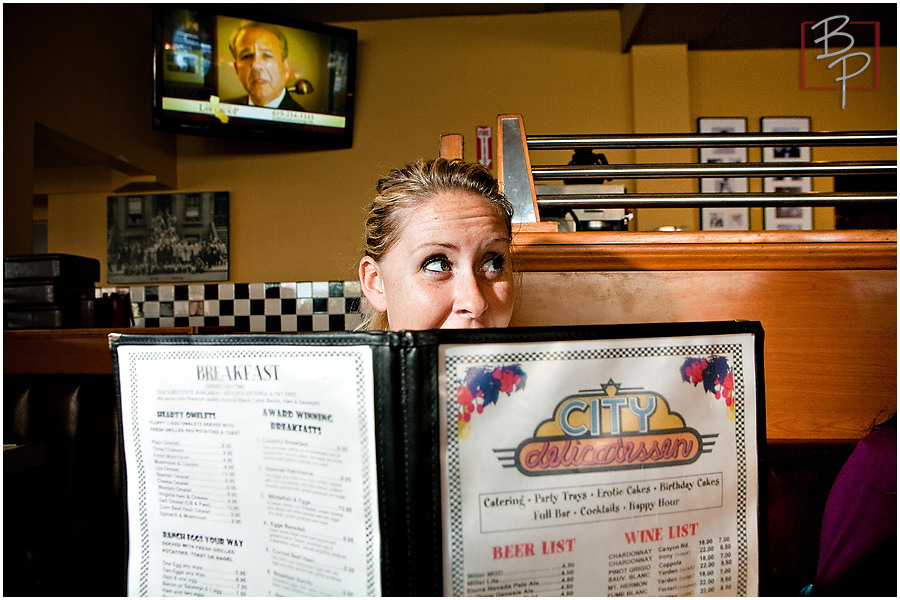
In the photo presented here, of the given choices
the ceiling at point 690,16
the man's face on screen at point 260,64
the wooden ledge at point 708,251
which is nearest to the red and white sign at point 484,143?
the ceiling at point 690,16

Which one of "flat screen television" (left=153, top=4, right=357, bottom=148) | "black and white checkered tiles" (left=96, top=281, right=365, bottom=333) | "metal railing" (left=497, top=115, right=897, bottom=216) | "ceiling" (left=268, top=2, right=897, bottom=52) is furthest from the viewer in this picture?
"black and white checkered tiles" (left=96, top=281, right=365, bottom=333)

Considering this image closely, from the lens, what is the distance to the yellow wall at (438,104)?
12.5ft

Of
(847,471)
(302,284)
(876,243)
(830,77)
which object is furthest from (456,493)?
(830,77)

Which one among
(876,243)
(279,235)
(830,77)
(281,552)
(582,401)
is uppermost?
(830,77)

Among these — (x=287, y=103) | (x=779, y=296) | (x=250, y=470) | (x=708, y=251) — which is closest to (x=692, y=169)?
(x=708, y=251)

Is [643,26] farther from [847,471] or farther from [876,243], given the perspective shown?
[847,471]

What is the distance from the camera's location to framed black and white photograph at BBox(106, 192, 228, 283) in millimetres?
4027

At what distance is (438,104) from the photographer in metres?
3.93

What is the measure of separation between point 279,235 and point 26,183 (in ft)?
4.87

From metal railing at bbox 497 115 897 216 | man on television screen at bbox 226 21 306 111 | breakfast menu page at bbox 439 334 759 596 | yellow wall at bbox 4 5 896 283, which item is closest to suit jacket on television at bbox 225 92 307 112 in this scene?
man on television screen at bbox 226 21 306 111

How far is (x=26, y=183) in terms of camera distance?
294cm

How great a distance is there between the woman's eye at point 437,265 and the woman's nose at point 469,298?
0.04 metres

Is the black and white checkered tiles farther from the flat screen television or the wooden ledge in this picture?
the wooden ledge

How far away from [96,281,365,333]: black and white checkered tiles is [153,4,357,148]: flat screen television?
102 cm
